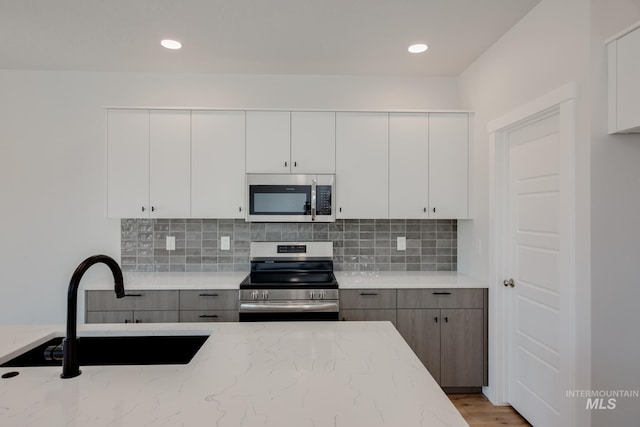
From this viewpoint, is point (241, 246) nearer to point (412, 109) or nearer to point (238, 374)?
point (412, 109)

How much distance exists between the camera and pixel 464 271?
3.17m

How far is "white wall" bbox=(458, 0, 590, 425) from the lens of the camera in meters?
1.77

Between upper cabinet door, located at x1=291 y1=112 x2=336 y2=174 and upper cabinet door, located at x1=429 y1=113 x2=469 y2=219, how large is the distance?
2.79 feet

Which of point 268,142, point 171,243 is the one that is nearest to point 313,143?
point 268,142

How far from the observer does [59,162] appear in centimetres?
312

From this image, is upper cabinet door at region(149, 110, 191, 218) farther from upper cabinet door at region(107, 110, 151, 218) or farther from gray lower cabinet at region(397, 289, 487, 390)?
gray lower cabinet at region(397, 289, 487, 390)

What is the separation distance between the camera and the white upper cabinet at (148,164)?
2.89 meters

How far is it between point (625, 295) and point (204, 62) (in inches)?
126

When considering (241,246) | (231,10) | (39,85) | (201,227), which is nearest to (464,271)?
(241,246)

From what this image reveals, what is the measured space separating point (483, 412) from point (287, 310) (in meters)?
1.57

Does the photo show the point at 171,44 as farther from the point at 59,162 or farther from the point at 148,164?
the point at 59,162

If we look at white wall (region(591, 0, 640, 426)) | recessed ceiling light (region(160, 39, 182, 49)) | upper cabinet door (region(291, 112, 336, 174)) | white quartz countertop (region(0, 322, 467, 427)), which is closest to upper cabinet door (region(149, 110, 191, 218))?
recessed ceiling light (region(160, 39, 182, 49))

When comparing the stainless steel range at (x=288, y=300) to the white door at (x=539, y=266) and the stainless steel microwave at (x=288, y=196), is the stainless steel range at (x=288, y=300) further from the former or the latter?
the white door at (x=539, y=266)

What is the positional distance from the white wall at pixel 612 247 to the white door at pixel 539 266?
5.0 inches
